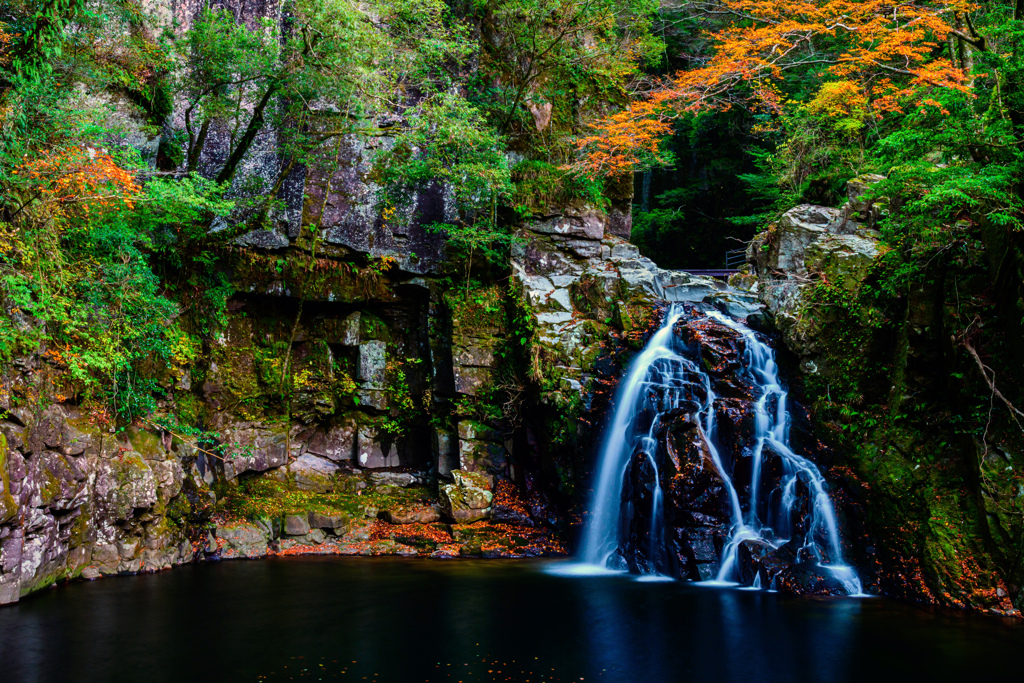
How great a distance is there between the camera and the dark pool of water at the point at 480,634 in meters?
5.62

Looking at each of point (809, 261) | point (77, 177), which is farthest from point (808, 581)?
→ point (77, 177)

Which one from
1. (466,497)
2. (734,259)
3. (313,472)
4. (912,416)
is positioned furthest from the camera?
(734,259)

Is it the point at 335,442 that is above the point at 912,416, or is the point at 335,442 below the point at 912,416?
below

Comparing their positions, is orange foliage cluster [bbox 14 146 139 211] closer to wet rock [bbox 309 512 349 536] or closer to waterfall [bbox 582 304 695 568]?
wet rock [bbox 309 512 349 536]

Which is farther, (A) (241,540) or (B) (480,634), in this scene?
(A) (241,540)

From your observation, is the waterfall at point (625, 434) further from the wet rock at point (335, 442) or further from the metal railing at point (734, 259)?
the metal railing at point (734, 259)

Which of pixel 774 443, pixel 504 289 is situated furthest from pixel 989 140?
pixel 504 289

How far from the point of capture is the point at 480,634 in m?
6.62

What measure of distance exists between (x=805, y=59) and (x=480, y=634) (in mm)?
14191

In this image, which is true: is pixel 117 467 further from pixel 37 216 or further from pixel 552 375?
pixel 552 375

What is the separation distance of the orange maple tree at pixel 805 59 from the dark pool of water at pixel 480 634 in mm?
6310

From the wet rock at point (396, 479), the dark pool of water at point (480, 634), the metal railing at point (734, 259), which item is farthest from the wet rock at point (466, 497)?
the metal railing at point (734, 259)

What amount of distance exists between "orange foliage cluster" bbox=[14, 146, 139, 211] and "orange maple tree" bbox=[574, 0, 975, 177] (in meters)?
8.66

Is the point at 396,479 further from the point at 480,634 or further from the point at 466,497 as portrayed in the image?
the point at 480,634
